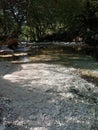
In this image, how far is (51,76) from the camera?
42.0 ft

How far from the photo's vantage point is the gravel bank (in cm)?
745

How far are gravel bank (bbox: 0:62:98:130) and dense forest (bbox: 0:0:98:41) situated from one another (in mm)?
11954

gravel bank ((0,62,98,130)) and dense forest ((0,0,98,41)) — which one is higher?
dense forest ((0,0,98,41))

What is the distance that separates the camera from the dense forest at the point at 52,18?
27.4m

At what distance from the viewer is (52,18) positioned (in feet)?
120

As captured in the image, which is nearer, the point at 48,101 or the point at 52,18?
the point at 48,101

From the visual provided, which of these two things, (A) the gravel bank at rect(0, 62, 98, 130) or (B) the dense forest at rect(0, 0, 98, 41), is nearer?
(A) the gravel bank at rect(0, 62, 98, 130)

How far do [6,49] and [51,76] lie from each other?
13338 millimetres

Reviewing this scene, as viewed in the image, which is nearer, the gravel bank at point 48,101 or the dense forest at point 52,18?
the gravel bank at point 48,101

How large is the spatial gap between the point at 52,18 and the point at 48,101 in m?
28.2

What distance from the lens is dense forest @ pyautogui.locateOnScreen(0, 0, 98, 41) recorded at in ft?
89.8

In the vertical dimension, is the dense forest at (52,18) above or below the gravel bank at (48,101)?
above

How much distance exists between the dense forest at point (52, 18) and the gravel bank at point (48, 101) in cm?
1195

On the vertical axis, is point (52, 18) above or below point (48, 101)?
above
